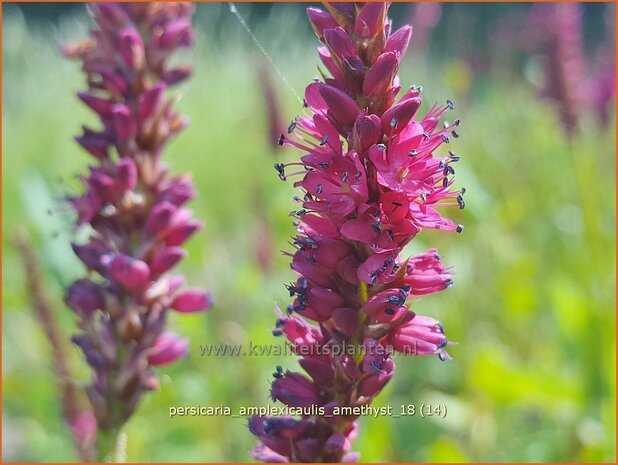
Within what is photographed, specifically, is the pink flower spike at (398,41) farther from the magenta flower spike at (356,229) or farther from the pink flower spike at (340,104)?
the pink flower spike at (340,104)

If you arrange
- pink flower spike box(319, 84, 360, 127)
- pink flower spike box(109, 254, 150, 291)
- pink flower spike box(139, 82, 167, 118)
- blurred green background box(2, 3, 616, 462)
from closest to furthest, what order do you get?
pink flower spike box(319, 84, 360, 127)
pink flower spike box(109, 254, 150, 291)
pink flower spike box(139, 82, 167, 118)
blurred green background box(2, 3, 616, 462)

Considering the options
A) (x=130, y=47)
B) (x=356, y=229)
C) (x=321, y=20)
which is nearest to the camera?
(x=356, y=229)

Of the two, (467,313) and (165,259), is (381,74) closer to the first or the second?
(165,259)

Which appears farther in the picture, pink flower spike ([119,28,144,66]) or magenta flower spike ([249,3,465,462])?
pink flower spike ([119,28,144,66])

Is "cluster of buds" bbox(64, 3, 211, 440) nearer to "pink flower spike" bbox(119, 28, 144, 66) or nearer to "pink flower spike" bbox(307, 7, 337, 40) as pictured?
"pink flower spike" bbox(119, 28, 144, 66)

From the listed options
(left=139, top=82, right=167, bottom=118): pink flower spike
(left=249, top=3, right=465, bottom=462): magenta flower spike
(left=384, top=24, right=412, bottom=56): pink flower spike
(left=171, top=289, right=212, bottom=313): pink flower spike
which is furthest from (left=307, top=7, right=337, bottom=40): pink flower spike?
(left=171, top=289, right=212, bottom=313): pink flower spike

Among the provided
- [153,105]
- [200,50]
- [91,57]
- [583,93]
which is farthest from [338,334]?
[200,50]

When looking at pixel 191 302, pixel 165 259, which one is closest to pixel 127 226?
pixel 165 259
